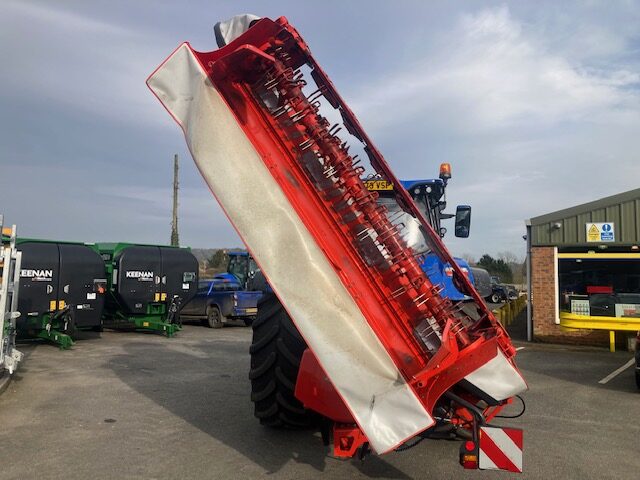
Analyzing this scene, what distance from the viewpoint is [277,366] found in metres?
4.84

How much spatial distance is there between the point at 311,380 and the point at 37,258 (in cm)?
1010

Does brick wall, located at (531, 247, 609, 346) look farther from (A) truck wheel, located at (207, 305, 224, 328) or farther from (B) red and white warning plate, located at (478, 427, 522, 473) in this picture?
(B) red and white warning plate, located at (478, 427, 522, 473)

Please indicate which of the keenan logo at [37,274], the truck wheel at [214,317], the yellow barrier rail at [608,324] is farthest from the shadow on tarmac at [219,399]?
the yellow barrier rail at [608,324]

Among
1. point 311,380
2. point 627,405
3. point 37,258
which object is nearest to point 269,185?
point 311,380

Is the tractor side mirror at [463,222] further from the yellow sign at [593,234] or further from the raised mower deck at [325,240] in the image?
the yellow sign at [593,234]

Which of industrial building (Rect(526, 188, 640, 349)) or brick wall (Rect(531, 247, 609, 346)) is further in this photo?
brick wall (Rect(531, 247, 609, 346))

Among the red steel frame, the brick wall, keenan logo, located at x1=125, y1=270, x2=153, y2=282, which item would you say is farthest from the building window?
keenan logo, located at x1=125, y1=270, x2=153, y2=282

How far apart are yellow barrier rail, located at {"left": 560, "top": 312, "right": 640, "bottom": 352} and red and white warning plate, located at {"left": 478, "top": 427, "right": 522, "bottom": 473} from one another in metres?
11.2

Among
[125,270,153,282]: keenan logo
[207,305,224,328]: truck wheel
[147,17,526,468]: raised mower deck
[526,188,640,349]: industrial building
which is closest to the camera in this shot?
[147,17,526,468]: raised mower deck

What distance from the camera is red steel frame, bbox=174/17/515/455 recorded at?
11.5ft

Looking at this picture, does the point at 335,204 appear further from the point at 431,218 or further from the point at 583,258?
the point at 583,258

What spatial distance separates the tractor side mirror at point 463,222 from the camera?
7312mm

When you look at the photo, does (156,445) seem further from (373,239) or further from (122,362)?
(122,362)

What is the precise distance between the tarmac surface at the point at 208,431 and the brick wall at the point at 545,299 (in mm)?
4086
